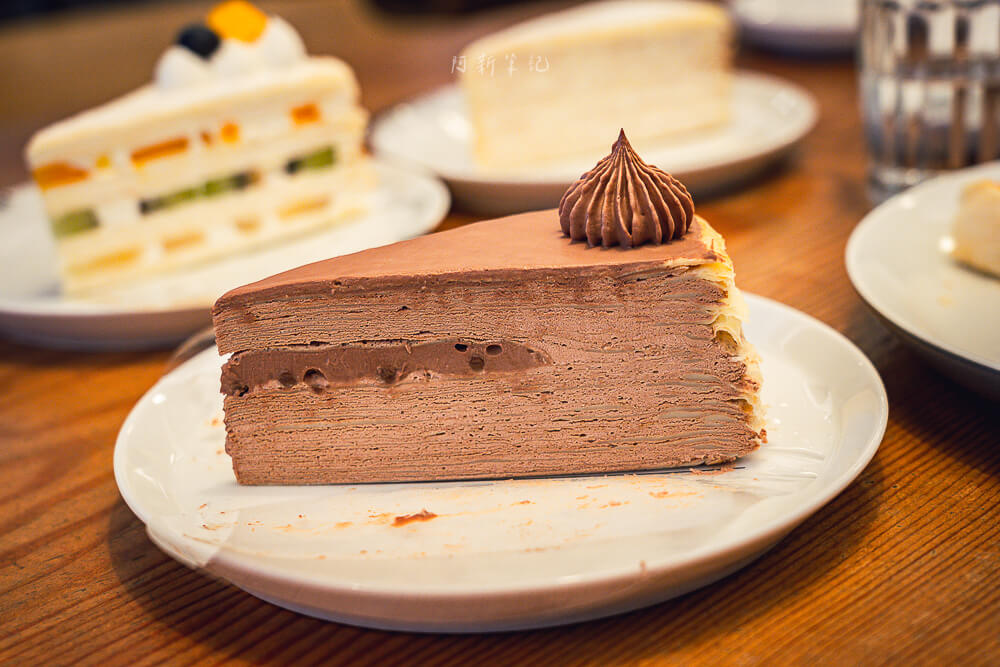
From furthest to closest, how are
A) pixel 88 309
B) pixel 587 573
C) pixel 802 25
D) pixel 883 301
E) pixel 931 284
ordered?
pixel 802 25, pixel 88 309, pixel 931 284, pixel 883 301, pixel 587 573

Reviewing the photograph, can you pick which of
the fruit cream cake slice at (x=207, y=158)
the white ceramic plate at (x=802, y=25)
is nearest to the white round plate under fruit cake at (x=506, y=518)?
the fruit cream cake slice at (x=207, y=158)

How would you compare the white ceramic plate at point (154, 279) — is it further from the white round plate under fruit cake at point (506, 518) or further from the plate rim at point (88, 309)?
the white round plate under fruit cake at point (506, 518)

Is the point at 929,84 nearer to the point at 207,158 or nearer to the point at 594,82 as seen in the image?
the point at 594,82

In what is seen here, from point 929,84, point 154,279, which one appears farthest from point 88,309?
point 929,84

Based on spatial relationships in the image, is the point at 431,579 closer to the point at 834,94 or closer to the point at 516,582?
the point at 516,582

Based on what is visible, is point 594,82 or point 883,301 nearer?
point 883,301
